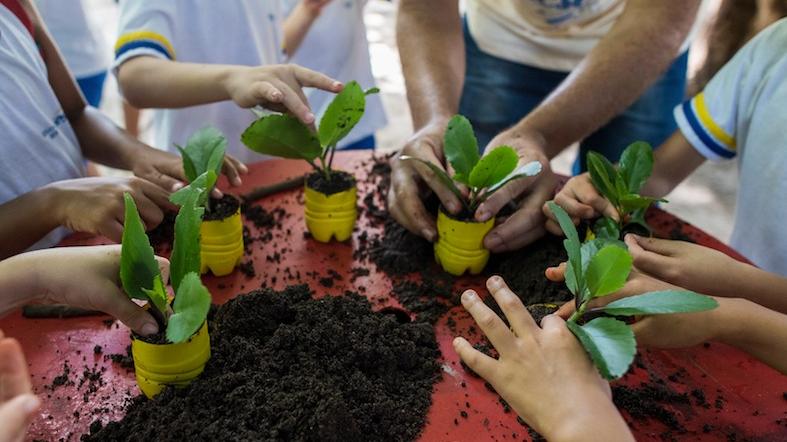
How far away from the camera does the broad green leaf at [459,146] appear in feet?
2.98

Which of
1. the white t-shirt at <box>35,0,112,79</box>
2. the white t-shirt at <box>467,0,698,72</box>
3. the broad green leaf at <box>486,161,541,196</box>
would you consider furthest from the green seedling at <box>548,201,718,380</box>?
the white t-shirt at <box>35,0,112,79</box>

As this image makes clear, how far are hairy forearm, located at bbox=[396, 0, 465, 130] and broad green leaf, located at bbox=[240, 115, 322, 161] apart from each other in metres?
0.37

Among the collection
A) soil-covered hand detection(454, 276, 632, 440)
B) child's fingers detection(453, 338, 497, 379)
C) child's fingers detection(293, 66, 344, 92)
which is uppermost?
child's fingers detection(293, 66, 344, 92)

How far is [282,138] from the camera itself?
0.92 metres

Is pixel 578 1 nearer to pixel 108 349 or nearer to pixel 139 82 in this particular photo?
pixel 139 82

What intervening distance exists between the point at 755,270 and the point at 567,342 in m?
0.39

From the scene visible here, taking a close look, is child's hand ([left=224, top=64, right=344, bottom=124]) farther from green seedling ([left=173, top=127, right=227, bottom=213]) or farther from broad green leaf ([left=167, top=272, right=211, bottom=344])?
broad green leaf ([left=167, top=272, right=211, bottom=344])

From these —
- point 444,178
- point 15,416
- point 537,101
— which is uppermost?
point 15,416

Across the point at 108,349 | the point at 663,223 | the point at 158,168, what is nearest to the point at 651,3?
the point at 663,223

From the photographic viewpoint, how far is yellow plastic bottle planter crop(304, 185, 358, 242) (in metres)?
0.97

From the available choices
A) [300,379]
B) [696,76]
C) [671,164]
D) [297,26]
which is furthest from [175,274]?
[696,76]

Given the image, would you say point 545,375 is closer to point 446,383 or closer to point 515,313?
point 515,313

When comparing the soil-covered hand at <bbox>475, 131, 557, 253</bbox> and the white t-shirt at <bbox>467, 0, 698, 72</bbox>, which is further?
the white t-shirt at <bbox>467, 0, 698, 72</bbox>

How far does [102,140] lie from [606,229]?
3.18ft
